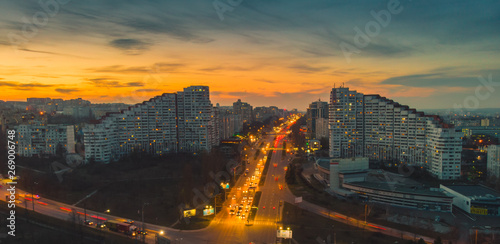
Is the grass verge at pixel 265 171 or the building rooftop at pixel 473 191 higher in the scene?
the building rooftop at pixel 473 191

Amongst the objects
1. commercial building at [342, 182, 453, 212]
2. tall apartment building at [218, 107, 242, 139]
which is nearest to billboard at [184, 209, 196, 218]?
commercial building at [342, 182, 453, 212]

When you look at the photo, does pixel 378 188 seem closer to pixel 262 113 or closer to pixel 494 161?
pixel 494 161

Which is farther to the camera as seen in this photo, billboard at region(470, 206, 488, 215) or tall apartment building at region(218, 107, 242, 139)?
tall apartment building at region(218, 107, 242, 139)

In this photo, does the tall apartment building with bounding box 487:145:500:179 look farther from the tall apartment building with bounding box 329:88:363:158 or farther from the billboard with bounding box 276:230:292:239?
the billboard with bounding box 276:230:292:239

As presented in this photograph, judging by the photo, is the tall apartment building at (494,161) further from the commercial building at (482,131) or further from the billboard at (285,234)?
the commercial building at (482,131)

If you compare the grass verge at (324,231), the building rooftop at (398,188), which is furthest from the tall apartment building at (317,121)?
the grass verge at (324,231)

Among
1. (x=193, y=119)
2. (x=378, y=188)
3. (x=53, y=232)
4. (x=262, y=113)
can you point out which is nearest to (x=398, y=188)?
(x=378, y=188)

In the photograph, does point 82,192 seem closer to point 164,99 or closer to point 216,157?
point 216,157
